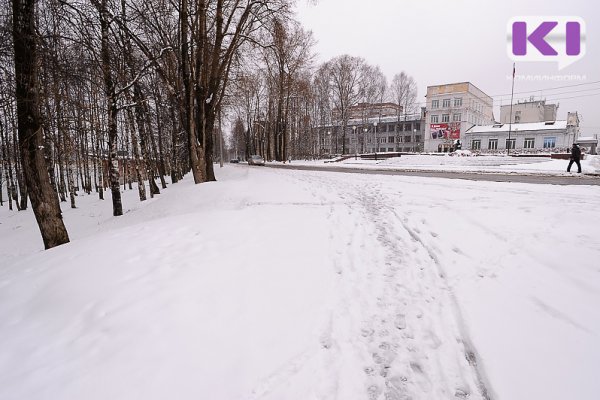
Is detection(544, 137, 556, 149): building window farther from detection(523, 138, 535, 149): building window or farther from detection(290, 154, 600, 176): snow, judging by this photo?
detection(290, 154, 600, 176): snow

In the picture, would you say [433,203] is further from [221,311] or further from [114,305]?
[114,305]

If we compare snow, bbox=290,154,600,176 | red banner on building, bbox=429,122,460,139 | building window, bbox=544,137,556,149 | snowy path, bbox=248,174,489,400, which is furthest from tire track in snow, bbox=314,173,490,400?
red banner on building, bbox=429,122,460,139

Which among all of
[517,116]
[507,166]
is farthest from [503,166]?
[517,116]

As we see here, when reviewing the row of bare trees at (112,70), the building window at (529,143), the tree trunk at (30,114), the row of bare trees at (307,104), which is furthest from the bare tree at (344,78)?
the tree trunk at (30,114)

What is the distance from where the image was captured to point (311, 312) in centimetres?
361

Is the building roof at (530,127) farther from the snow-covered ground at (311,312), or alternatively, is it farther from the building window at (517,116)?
the snow-covered ground at (311,312)

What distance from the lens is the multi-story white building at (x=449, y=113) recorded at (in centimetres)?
5778

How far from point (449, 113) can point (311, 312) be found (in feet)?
215

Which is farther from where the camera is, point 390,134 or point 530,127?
point 390,134

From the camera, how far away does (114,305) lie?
3594 mm

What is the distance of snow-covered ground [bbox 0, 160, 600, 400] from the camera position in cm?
267

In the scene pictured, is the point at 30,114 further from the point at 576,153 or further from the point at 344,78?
the point at 344,78

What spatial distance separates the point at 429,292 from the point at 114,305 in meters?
3.78

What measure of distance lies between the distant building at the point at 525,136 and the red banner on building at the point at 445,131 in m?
2.27
